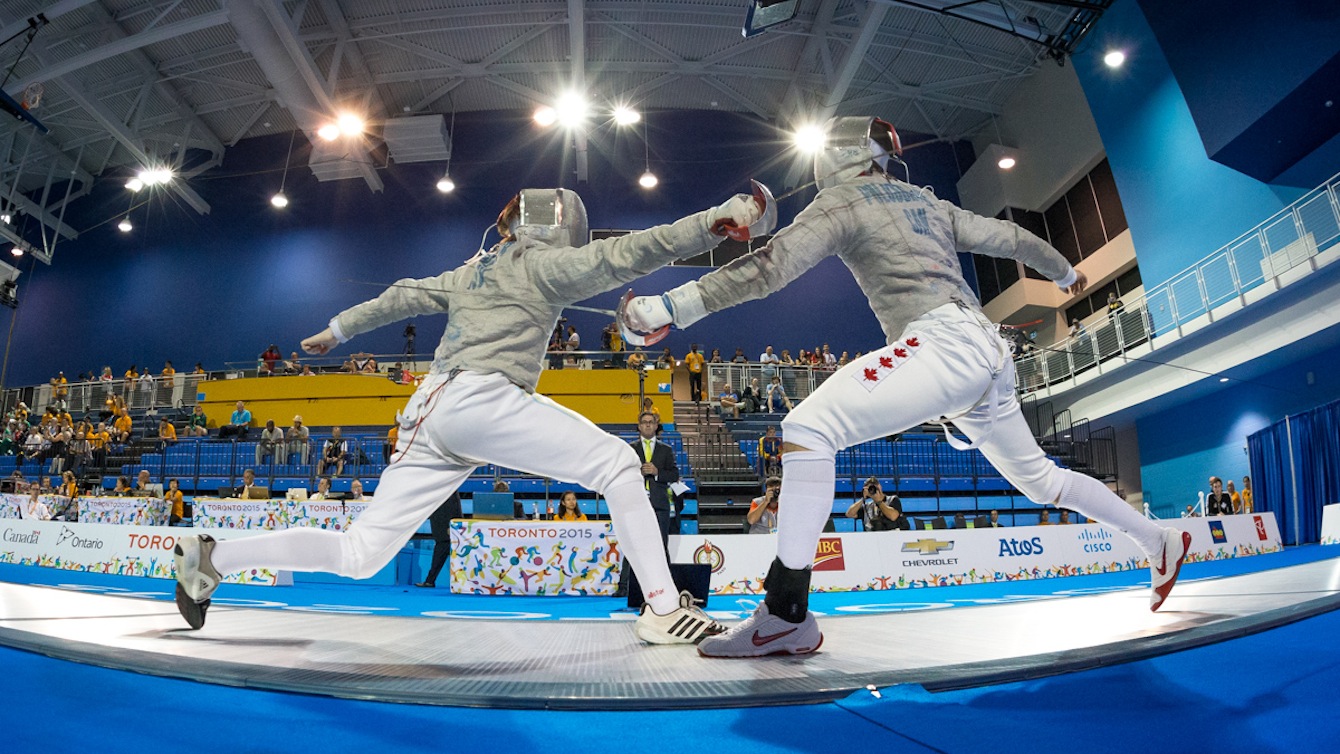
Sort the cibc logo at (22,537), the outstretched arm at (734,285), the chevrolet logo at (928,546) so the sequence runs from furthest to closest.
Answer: the cibc logo at (22,537), the chevrolet logo at (928,546), the outstretched arm at (734,285)

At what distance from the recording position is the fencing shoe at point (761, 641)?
2.27 meters

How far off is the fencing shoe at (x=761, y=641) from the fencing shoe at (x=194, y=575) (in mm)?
1873

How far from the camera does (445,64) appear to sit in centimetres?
1878

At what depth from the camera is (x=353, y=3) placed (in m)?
16.9

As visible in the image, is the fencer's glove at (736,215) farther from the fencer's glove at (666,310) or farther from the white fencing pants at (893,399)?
the white fencing pants at (893,399)

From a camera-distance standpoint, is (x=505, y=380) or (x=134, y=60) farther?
(x=134, y=60)

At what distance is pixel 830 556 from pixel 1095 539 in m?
3.35

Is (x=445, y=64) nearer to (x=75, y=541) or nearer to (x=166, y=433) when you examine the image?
(x=166, y=433)

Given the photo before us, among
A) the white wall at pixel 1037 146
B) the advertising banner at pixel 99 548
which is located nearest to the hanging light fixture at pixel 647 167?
the white wall at pixel 1037 146

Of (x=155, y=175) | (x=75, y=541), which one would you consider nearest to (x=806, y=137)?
(x=75, y=541)

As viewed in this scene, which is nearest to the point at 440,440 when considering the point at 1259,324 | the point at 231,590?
the point at 231,590

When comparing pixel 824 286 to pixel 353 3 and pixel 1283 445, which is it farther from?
pixel 353 3

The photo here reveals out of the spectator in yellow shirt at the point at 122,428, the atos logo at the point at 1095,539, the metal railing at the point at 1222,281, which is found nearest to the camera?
the atos logo at the point at 1095,539

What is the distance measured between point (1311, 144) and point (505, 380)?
1526cm
